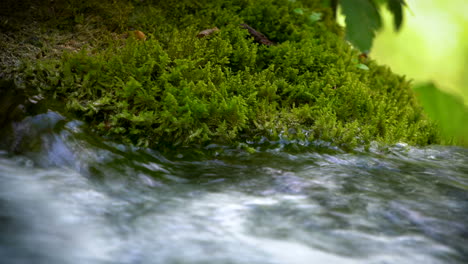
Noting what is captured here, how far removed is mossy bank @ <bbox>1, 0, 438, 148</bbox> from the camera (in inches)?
104

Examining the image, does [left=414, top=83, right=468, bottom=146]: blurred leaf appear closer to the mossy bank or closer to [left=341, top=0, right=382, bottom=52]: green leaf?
[left=341, top=0, right=382, bottom=52]: green leaf

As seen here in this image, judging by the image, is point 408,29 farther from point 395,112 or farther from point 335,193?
point 335,193

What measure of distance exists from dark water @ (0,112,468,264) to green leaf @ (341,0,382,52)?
240cm

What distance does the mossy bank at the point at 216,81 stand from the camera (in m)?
2.63

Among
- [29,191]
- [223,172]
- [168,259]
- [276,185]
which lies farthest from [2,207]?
[276,185]

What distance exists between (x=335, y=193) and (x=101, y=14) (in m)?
2.67

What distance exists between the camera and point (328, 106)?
10.3ft

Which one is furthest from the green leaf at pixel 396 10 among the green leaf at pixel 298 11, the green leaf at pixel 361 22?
the green leaf at pixel 298 11

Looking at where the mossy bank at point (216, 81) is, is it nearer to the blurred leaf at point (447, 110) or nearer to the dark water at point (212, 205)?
the dark water at point (212, 205)

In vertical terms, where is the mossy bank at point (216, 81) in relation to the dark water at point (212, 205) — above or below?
above

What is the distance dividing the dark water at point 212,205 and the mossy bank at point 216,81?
22 cm

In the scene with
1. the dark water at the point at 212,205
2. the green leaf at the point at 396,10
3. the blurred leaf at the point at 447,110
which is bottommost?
the dark water at the point at 212,205

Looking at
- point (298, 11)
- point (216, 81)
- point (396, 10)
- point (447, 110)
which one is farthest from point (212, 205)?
point (447, 110)

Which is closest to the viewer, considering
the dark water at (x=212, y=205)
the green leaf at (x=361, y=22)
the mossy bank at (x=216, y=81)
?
the dark water at (x=212, y=205)
